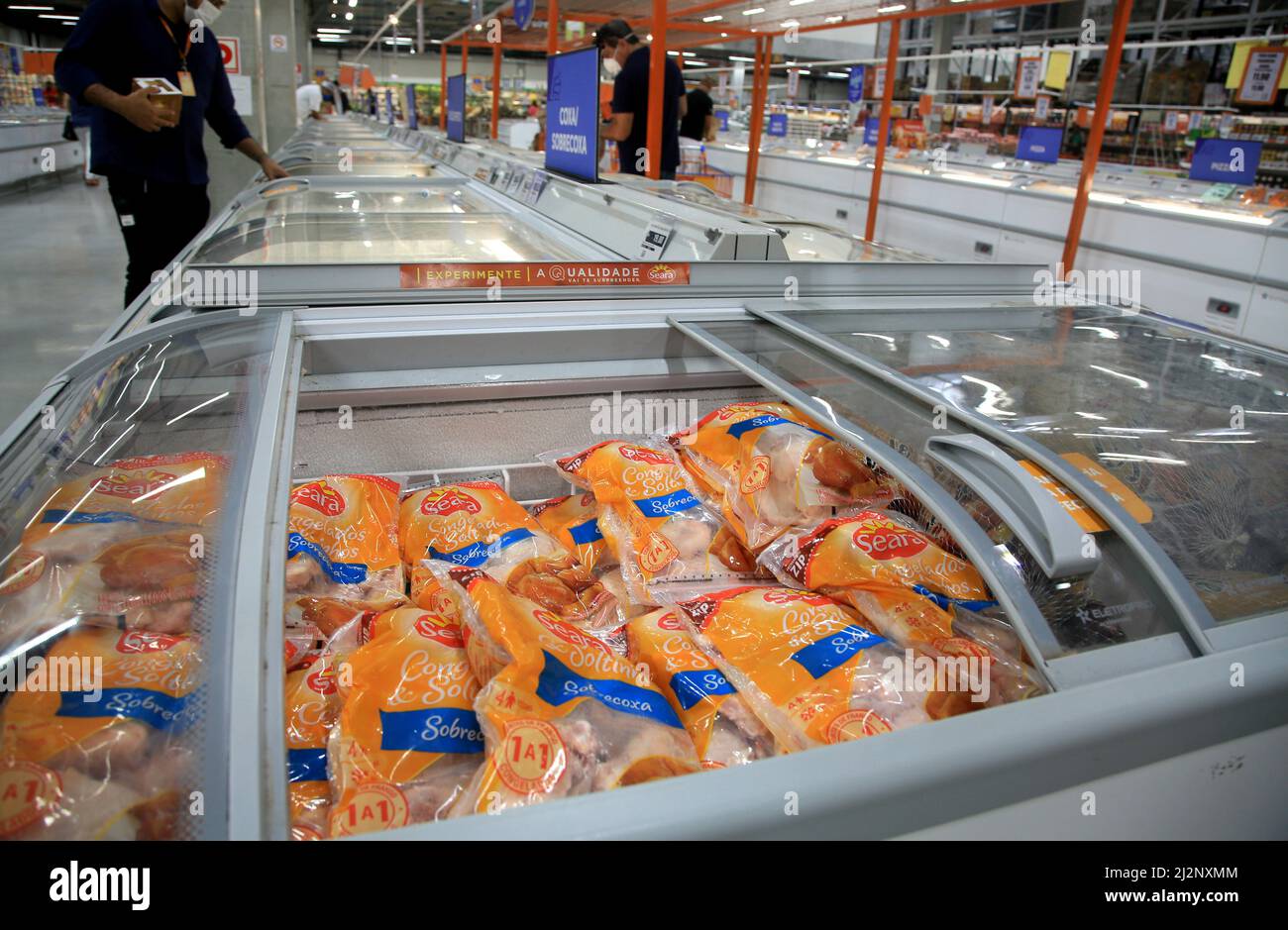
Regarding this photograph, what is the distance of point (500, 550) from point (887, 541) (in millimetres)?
639

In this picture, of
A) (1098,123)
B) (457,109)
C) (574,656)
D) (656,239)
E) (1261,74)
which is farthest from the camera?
(457,109)

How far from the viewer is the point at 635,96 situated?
4.91 m

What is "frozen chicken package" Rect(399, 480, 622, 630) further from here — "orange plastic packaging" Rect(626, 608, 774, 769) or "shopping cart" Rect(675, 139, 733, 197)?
"shopping cart" Rect(675, 139, 733, 197)

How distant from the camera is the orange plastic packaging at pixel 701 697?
1.01 meters

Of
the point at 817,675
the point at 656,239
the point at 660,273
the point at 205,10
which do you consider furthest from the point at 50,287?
the point at 817,675

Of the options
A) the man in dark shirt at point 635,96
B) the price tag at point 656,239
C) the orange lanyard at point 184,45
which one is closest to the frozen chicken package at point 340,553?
the price tag at point 656,239

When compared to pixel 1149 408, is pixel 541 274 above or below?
above

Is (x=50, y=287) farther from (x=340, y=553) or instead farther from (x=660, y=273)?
(x=340, y=553)

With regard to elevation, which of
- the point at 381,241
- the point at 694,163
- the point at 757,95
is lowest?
the point at 381,241

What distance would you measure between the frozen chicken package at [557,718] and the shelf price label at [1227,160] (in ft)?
21.9

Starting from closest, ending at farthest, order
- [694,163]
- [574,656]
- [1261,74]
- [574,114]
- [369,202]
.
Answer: [574,656]
[574,114]
[369,202]
[1261,74]
[694,163]

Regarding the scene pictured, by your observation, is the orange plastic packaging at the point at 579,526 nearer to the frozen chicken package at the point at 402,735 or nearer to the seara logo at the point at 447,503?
the seara logo at the point at 447,503

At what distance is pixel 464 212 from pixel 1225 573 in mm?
3131

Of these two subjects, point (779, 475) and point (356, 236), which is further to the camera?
point (356, 236)
